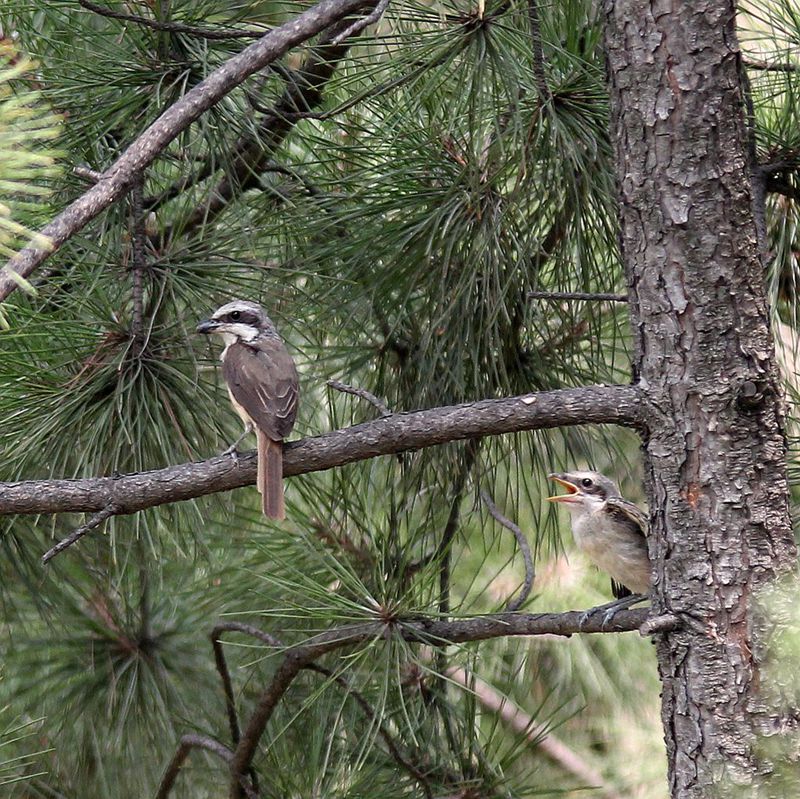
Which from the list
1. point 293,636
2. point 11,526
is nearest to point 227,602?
point 293,636

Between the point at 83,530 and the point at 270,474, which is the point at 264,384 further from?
the point at 83,530

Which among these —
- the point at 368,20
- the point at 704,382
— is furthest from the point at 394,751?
the point at 368,20

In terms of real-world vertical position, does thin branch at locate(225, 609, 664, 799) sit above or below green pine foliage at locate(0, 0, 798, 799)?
below

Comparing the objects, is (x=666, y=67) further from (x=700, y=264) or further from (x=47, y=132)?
(x=47, y=132)

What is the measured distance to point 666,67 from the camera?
6.62ft

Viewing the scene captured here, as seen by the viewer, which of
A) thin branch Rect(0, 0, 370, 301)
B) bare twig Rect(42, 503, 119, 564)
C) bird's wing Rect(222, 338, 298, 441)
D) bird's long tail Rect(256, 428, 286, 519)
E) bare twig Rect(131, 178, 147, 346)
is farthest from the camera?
bird's wing Rect(222, 338, 298, 441)

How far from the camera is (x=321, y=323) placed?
2988 mm

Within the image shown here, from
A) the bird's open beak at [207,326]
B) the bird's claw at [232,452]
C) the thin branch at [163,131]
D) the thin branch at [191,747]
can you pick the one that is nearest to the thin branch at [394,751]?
the thin branch at [191,747]

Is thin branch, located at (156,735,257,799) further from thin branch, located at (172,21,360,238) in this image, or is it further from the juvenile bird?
thin branch, located at (172,21,360,238)

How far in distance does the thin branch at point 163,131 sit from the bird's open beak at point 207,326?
0.73m

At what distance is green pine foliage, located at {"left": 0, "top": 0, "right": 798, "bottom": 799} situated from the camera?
2.56 m

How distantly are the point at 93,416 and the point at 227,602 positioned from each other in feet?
2.79

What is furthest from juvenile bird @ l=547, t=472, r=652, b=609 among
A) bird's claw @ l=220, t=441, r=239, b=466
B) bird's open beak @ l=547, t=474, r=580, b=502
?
bird's claw @ l=220, t=441, r=239, b=466

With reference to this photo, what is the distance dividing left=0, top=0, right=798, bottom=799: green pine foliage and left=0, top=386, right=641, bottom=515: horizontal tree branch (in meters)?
0.34
